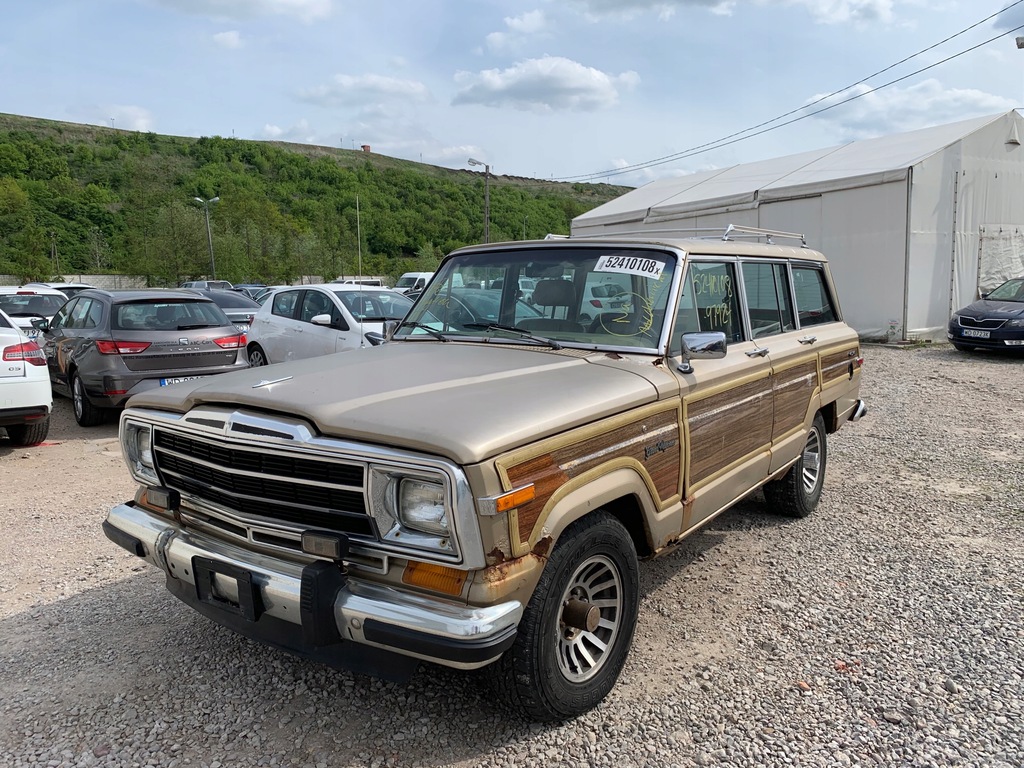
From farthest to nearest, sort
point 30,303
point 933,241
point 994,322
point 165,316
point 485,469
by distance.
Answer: point 933,241 < point 30,303 < point 994,322 < point 165,316 < point 485,469

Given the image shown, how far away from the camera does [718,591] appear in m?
4.08

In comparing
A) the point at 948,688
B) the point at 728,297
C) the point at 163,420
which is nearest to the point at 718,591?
the point at 948,688

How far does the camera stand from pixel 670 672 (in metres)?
3.24

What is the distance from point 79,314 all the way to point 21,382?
2.46 m

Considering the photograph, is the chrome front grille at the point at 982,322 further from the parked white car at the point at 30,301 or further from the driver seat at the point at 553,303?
the parked white car at the point at 30,301

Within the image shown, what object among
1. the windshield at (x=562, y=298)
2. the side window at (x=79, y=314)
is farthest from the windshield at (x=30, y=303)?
the windshield at (x=562, y=298)

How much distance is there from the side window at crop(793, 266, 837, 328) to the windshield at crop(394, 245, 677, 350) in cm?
183

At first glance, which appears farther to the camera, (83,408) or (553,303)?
(83,408)

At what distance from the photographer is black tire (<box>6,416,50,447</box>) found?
7492mm

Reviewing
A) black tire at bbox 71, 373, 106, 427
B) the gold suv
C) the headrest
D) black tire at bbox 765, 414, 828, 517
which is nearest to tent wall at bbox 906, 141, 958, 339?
black tire at bbox 765, 414, 828, 517

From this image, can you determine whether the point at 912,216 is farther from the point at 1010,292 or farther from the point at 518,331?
the point at 518,331

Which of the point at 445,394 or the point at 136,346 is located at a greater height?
the point at 445,394

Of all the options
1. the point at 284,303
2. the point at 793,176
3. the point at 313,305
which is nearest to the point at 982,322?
the point at 793,176

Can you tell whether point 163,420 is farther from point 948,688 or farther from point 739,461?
point 948,688
